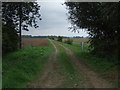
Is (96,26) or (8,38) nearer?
(8,38)

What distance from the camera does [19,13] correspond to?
3241 cm

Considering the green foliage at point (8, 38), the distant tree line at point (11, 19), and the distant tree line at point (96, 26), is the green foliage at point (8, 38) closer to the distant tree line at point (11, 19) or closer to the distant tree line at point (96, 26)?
the distant tree line at point (11, 19)

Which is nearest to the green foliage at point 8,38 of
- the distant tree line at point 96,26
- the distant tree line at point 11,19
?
the distant tree line at point 11,19

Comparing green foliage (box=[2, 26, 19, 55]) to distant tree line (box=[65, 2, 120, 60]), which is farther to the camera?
green foliage (box=[2, 26, 19, 55])

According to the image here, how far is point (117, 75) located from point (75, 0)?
15114 mm

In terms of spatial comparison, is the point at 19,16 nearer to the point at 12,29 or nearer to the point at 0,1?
the point at 12,29

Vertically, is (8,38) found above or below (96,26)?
below

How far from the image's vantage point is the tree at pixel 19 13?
27.8m

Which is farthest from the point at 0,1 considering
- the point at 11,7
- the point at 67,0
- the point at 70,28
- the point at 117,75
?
the point at 117,75

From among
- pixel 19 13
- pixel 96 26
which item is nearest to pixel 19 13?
pixel 19 13

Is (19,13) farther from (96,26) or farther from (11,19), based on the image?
(96,26)

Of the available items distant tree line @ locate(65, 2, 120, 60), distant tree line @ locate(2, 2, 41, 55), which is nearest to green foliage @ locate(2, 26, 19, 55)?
distant tree line @ locate(2, 2, 41, 55)

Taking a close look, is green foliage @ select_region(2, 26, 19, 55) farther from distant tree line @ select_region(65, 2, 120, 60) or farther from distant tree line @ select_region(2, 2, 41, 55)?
distant tree line @ select_region(65, 2, 120, 60)

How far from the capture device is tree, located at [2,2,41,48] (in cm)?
2784
